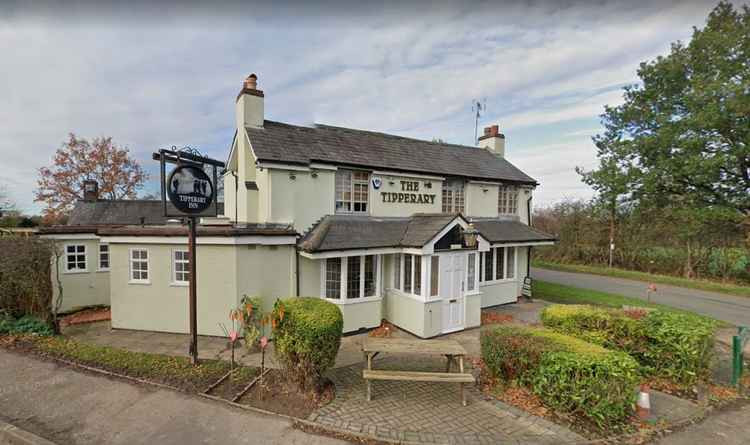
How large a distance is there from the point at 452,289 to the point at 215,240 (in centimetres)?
752

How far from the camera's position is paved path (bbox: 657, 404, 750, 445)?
5.02 m

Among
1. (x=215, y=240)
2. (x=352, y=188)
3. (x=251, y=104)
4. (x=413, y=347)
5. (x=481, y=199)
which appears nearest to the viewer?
(x=413, y=347)

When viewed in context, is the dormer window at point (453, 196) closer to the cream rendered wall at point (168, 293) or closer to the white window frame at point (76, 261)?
the cream rendered wall at point (168, 293)

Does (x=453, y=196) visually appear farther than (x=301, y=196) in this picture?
Yes

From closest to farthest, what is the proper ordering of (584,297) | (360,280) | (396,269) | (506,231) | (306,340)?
1. (306,340)
2. (360,280)
3. (396,269)
4. (506,231)
5. (584,297)

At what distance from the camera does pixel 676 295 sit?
16766mm

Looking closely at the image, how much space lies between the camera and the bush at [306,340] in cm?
568

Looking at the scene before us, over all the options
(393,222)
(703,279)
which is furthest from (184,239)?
(703,279)

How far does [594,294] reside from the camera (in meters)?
16.3

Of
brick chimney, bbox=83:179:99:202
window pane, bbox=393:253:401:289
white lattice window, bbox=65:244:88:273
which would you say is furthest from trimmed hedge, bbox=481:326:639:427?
brick chimney, bbox=83:179:99:202

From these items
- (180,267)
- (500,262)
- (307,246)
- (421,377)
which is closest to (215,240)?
(180,267)

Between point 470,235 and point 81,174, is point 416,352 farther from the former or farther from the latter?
point 81,174

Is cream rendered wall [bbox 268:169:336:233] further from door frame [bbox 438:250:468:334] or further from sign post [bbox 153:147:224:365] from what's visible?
door frame [bbox 438:250:468:334]

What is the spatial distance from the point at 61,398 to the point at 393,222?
9.56 meters
